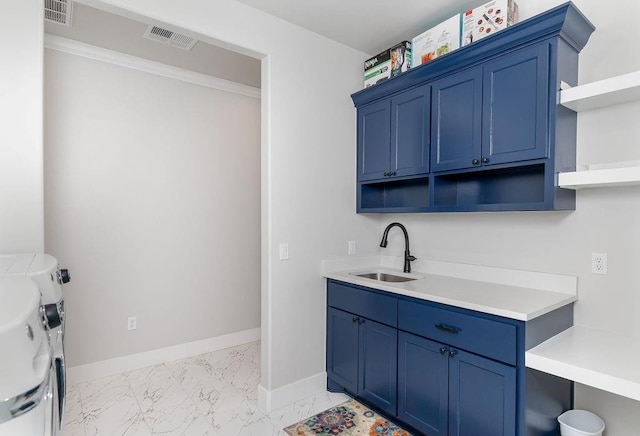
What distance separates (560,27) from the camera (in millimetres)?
1692

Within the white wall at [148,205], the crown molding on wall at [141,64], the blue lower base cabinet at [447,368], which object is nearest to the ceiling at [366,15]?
the crown molding on wall at [141,64]

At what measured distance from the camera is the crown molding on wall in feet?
8.74

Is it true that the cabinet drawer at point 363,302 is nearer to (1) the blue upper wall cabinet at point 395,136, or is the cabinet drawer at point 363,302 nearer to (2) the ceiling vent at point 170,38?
(1) the blue upper wall cabinet at point 395,136

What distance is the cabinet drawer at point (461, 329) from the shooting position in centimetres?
162

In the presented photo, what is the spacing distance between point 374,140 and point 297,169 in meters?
0.66

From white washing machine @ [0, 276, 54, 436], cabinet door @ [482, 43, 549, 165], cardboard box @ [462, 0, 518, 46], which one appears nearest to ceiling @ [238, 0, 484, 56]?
cardboard box @ [462, 0, 518, 46]

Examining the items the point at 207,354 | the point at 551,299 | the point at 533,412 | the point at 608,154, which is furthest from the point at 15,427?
the point at 207,354

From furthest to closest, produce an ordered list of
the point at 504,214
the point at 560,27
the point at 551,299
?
the point at 504,214 → the point at 551,299 → the point at 560,27

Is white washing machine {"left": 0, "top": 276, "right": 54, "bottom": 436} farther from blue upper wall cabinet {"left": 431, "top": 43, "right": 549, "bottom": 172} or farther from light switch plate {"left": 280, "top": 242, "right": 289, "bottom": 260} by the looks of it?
blue upper wall cabinet {"left": 431, "top": 43, "right": 549, "bottom": 172}

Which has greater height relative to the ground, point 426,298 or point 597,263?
point 597,263

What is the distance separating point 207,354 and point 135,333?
68 centimetres

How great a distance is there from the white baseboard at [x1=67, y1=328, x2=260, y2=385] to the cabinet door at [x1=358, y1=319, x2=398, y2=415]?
163cm

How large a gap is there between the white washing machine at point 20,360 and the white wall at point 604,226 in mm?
2019

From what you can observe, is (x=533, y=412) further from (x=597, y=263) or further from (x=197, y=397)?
(x=197, y=397)
